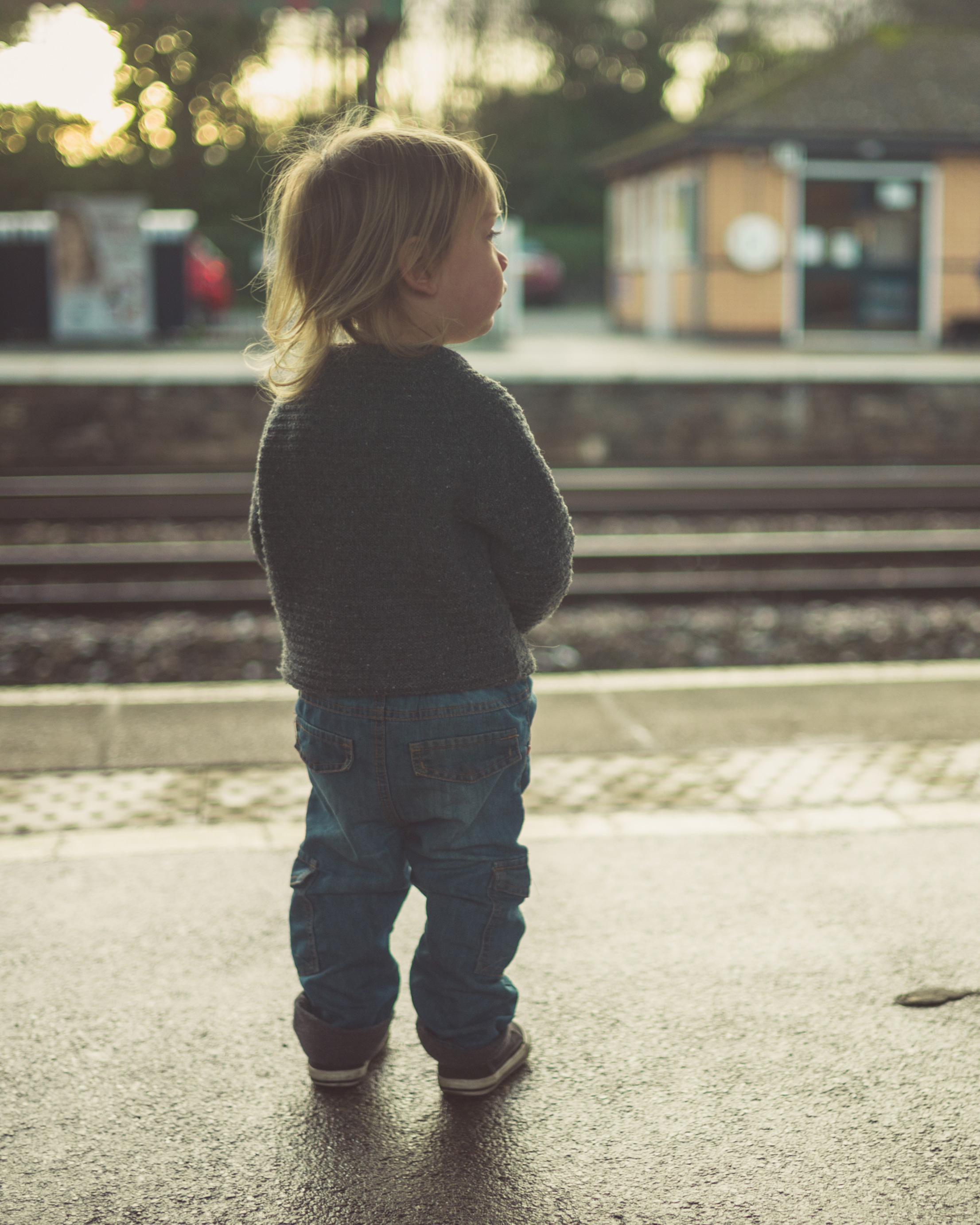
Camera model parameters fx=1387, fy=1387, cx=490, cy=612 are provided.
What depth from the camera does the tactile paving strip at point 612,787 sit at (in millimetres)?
3707

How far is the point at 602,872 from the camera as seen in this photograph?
327 centimetres

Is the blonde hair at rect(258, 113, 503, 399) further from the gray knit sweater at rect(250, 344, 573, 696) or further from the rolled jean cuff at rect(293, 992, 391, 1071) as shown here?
the rolled jean cuff at rect(293, 992, 391, 1071)

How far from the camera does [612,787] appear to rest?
3.95m

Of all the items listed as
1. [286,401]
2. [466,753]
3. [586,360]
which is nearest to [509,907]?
[466,753]

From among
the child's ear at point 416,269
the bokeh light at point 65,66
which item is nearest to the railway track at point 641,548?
the bokeh light at point 65,66

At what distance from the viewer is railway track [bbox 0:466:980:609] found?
7711mm

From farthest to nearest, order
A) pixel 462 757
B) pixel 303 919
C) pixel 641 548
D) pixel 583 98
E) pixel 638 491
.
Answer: pixel 583 98, pixel 638 491, pixel 641 548, pixel 303 919, pixel 462 757

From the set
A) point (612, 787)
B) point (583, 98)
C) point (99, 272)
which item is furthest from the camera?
point (583, 98)

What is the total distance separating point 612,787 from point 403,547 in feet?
6.51

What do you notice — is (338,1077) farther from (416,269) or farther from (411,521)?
(416,269)

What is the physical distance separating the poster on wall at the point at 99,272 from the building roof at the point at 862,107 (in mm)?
7786

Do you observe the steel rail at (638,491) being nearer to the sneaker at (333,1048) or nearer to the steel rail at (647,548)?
the steel rail at (647,548)

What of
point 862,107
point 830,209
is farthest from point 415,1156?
point 862,107

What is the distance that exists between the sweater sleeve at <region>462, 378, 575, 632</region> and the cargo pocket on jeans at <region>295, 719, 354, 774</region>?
1.19 ft
